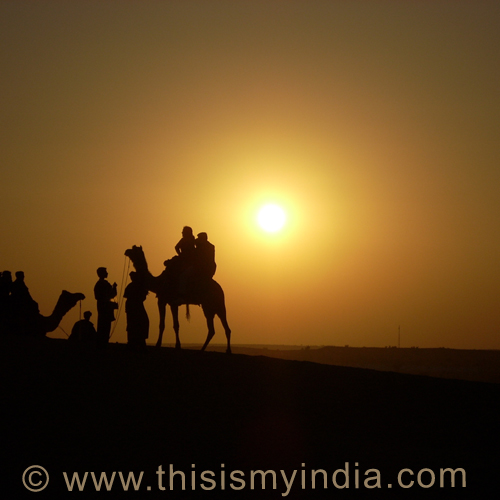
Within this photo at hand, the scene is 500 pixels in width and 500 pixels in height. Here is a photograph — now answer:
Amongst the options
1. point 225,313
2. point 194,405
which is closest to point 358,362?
point 225,313

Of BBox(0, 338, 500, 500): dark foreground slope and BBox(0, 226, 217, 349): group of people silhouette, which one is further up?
BBox(0, 226, 217, 349): group of people silhouette

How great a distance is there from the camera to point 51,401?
583 inches

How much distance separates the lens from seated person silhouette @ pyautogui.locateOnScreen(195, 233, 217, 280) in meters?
23.2

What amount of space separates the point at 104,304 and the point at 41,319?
5638 mm

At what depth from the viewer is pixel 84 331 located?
22703mm

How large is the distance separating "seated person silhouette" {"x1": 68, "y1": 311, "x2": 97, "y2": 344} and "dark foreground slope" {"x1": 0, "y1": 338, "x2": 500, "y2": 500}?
285 cm

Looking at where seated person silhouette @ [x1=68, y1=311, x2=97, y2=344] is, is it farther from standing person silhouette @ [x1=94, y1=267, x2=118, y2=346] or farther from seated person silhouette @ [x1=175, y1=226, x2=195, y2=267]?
seated person silhouette @ [x1=175, y1=226, x2=195, y2=267]

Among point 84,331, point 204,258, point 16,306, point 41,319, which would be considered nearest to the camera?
point 84,331

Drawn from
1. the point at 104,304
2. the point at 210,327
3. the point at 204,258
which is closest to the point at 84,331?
the point at 104,304

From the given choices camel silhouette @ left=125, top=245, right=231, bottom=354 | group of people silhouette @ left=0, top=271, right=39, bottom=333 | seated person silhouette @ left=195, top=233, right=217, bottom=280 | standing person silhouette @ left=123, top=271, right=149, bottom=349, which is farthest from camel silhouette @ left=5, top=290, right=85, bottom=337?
standing person silhouette @ left=123, top=271, right=149, bottom=349

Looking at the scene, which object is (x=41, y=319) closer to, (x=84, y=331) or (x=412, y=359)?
(x=84, y=331)

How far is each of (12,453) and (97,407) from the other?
2.70 meters

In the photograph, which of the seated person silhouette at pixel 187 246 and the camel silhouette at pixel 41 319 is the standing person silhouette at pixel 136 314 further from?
the camel silhouette at pixel 41 319

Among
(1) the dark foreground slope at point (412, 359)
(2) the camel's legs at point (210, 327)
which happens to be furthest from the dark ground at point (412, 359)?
(2) the camel's legs at point (210, 327)
